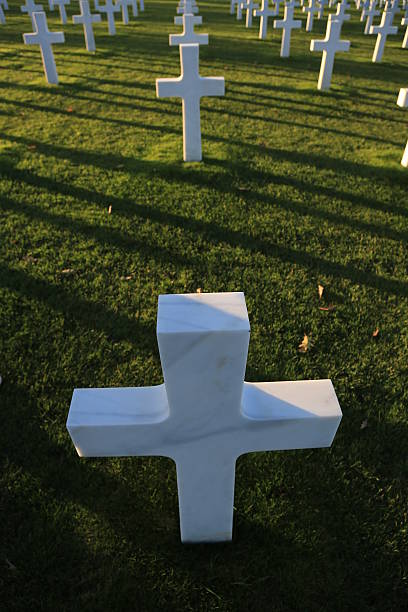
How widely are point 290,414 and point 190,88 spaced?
4.78m

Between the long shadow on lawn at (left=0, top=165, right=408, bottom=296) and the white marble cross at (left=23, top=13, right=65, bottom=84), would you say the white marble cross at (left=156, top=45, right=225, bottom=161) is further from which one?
the white marble cross at (left=23, top=13, right=65, bottom=84)

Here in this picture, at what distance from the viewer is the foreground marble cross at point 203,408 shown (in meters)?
1.07

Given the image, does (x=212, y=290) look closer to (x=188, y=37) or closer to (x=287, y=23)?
(x=188, y=37)

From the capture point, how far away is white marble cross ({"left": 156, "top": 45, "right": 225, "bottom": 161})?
15.8 ft

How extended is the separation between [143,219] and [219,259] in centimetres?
107

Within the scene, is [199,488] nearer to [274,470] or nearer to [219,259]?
[274,470]

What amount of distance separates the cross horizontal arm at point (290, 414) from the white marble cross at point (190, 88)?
15.0 ft

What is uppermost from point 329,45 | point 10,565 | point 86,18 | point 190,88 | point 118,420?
point 86,18

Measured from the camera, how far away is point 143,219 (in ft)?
14.0

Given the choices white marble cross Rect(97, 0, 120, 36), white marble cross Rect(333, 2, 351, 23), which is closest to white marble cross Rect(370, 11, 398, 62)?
white marble cross Rect(333, 2, 351, 23)

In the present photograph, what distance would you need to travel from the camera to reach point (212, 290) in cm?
334

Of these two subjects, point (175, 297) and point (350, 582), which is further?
Result: point (350, 582)

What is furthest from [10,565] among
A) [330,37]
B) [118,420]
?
[330,37]

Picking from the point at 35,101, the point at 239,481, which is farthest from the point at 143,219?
the point at 35,101
